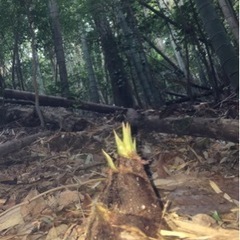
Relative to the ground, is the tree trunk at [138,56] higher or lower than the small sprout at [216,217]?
higher

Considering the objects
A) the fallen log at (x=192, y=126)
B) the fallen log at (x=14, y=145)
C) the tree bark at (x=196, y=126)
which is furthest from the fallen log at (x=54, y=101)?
the tree bark at (x=196, y=126)

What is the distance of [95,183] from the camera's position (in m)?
3.09

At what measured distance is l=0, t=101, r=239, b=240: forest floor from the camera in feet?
7.74

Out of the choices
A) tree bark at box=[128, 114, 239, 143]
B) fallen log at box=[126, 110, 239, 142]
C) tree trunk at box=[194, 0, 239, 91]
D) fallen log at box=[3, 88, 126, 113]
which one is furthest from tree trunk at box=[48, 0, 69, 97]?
tree trunk at box=[194, 0, 239, 91]

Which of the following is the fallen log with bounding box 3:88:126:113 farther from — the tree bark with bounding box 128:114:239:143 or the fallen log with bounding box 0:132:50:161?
the tree bark with bounding box 128:114:239:143

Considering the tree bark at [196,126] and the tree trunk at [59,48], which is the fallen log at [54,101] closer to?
the tree trunk at [59,48]

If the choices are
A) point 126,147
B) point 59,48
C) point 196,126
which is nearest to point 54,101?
point 59,48

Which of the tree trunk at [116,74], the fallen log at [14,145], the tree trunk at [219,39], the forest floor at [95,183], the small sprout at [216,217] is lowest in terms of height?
the small sprout at [216,217]

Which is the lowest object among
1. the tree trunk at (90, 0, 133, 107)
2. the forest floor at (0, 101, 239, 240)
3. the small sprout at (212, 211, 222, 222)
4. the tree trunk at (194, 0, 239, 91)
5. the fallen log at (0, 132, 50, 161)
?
the small sprout at (212, 211, 222, 222)

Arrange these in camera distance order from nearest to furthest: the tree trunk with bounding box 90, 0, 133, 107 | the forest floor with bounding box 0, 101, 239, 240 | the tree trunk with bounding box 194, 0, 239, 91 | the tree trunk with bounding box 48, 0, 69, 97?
the forest floor with bounding box 0, 101, 239, 240, the tree trunk with bounding box 194, 0, 239, 91, the tree trunk with bounding box 48, 0, 69, 97, the tree trunk with bounding box 90, 0, 133, 107

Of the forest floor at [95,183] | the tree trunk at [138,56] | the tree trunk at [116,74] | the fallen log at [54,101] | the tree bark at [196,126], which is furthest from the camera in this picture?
the tree trunk at [116,74]

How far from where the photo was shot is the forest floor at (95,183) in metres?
2.36

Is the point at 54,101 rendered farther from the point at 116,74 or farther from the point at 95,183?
the point at 95,183

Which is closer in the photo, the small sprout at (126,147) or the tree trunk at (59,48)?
the small sprout at (126,147)
